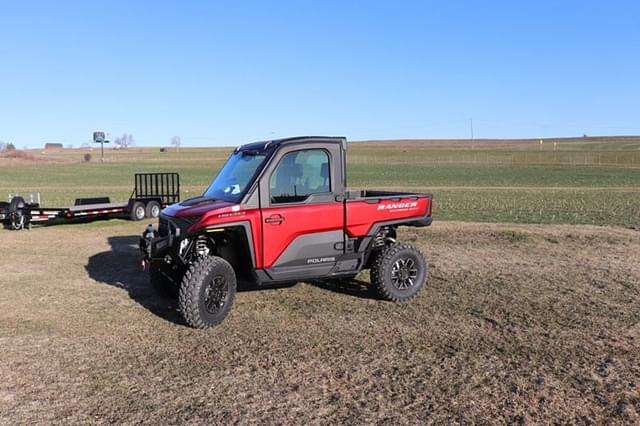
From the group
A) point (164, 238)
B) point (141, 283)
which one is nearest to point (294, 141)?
point (164, 238)

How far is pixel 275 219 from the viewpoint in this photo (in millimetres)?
6273

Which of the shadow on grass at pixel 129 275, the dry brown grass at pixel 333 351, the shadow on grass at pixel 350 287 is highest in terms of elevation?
the shadow on grass at pixel 129 275

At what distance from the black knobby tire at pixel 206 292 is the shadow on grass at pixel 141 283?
439 mm

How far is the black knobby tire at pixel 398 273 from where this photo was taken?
7059mm

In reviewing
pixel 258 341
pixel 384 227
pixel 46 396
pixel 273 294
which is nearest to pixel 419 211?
pixel 384 227

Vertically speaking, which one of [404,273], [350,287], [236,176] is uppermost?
[236,176]

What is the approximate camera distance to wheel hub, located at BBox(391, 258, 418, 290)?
7.24 metres

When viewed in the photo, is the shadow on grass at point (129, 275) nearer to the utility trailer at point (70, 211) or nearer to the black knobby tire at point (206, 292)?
the black knobby tire at point (206, 292)

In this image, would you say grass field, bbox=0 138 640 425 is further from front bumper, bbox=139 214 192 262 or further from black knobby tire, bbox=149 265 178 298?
front bumper, bbox=139 214 192 262

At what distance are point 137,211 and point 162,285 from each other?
890 cm

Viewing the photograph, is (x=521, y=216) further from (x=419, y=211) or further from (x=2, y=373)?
(x=2, y=373)

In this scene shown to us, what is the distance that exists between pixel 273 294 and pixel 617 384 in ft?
14.6

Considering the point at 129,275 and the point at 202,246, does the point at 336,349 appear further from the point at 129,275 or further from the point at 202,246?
the point at 129,275

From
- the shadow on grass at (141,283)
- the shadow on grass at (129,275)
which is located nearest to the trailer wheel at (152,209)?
the shadow on grass at (129,275)
